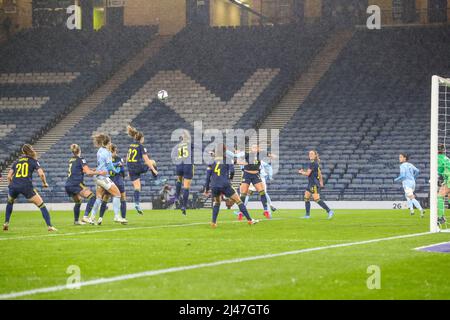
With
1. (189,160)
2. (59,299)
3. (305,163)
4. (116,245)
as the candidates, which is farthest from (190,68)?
(59,299)

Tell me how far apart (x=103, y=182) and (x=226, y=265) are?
1076cm

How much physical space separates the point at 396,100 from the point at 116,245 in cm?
3069

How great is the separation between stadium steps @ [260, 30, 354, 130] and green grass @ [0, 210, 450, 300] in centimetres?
2435

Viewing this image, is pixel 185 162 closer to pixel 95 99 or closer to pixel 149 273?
pixel 149 273

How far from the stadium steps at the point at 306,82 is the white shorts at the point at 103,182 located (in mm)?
22570

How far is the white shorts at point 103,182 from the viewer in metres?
22.5

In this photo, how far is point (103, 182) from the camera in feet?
74.0

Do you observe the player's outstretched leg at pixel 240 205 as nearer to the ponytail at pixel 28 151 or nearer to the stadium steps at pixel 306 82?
the ponytail at pixel 28 151

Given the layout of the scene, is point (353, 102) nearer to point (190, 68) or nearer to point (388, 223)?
point (190, 68)

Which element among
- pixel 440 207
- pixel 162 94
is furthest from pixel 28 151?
pixel 162 94

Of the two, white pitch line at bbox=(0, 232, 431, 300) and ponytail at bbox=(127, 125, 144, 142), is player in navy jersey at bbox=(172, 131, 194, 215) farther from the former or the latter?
white pitch line at bbox=(0, 232, 431, 300)

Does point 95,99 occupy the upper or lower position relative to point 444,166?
upper

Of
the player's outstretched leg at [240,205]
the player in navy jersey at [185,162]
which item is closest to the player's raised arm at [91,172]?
the player's outstretched leg at [240,205]

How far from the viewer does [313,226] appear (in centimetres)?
2234
